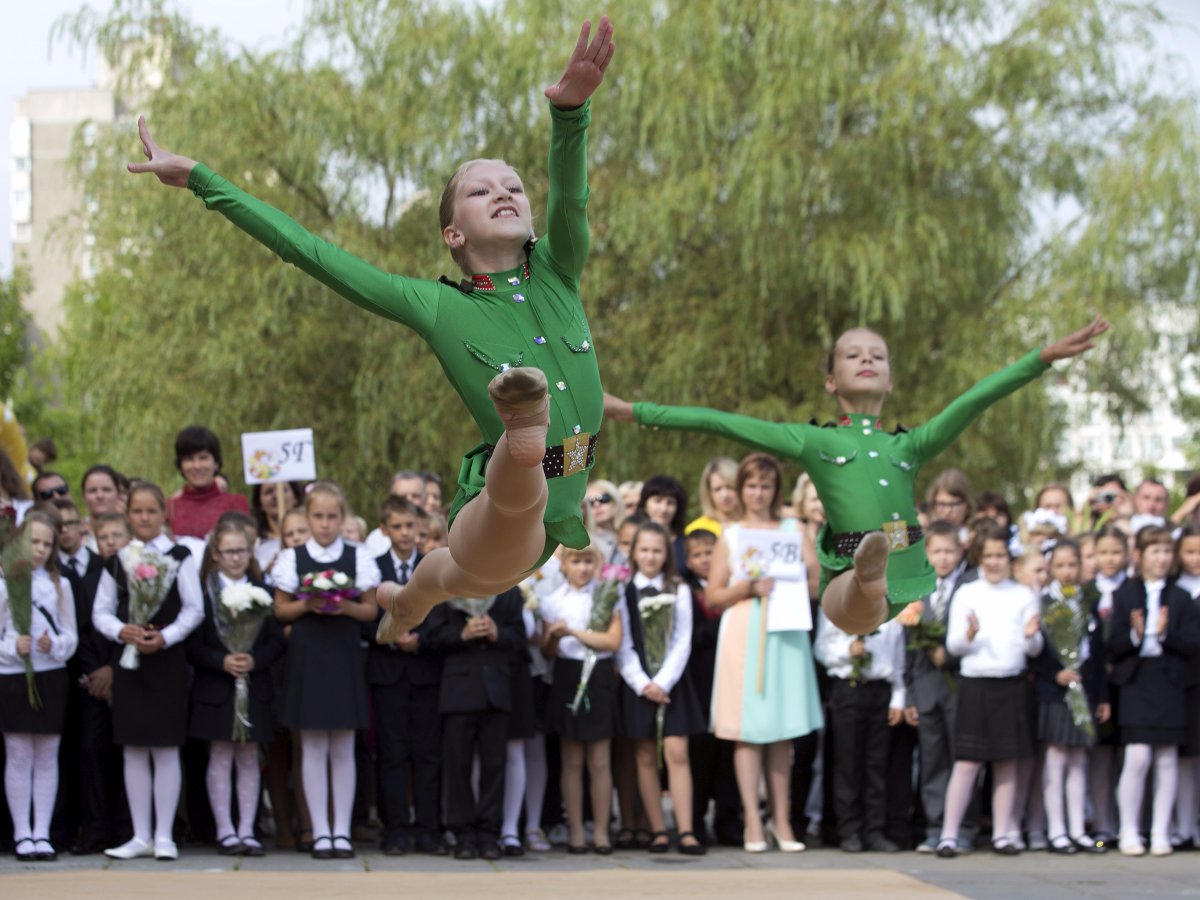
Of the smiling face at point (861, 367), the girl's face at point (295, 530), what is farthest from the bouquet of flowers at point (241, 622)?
the smiling face at point (861, 367)

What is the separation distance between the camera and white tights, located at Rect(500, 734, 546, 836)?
898cm

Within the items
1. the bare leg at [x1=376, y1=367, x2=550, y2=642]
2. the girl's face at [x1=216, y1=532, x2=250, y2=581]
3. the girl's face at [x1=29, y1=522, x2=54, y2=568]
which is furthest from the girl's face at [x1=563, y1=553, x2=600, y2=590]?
the bare leg at [x1=376, y1=367, x2=550, y2=642]

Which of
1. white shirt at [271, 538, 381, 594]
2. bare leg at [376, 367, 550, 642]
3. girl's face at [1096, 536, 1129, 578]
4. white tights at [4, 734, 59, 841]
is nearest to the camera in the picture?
bare leg at [376, 367, 550, 642]

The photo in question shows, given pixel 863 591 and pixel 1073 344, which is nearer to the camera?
pixel 863 591

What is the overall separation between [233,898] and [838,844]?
14.0 ft

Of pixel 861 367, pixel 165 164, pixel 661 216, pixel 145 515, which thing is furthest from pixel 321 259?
pixel 661 216

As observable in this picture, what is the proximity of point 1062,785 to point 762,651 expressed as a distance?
1972 mm

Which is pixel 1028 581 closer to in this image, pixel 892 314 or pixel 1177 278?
pixel 892 314

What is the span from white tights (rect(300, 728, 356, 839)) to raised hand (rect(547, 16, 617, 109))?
4.80m

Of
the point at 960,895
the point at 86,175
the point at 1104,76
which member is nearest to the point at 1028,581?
the point at 960,895

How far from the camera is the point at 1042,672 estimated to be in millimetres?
9352

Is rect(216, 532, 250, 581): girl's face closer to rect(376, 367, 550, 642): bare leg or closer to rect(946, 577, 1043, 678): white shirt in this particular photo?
rect(376, 367, 550, 642): bare leg

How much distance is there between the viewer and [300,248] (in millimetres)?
4965

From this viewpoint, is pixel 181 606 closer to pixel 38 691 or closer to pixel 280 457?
pixel 38 691
